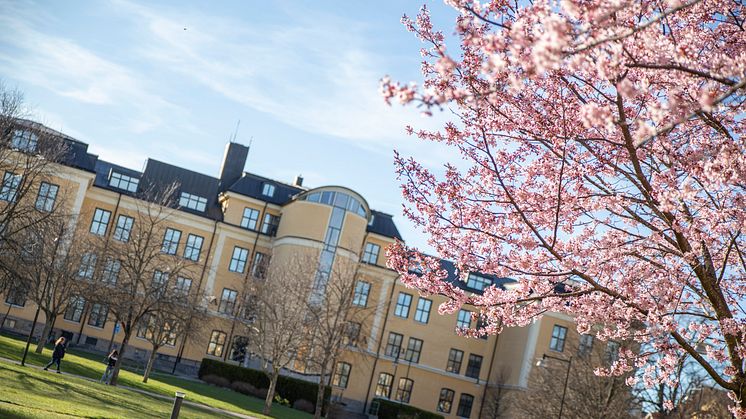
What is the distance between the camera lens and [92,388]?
22359 mm

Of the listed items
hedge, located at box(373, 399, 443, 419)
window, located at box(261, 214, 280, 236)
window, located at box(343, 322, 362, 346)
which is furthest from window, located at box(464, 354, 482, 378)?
window, located at box(261, 214, 280, 236)

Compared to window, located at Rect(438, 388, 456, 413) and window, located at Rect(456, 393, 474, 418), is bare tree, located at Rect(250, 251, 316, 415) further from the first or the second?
window, located at Rect(456, 393, 474, 418)

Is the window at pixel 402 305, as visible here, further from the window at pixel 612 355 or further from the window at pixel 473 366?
the window at pixel 612 355

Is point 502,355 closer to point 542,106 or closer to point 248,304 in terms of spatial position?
point 248,304

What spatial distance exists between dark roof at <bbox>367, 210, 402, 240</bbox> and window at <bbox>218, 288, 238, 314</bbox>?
9.99m

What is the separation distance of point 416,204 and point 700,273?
3659 mm

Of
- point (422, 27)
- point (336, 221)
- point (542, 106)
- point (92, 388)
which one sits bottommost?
point (92, 388)

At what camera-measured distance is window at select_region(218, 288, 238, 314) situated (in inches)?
1950

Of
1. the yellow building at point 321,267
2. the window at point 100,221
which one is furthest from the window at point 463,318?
the window at point 100,221

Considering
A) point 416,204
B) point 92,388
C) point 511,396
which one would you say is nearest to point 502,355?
point 511,396

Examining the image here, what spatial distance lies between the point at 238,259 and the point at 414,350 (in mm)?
13360

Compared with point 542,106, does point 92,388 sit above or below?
below

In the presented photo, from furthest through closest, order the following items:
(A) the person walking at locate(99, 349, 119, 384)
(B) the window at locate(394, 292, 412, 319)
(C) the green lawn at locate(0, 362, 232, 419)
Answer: (B) the window at locate(394, 292, 412, 319) → (A) the person walking at locate(99, 349, 119, 384) → (C) the green lawn at locate(0, 362, 232, 419)

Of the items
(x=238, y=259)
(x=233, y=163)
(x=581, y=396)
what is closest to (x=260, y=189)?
(x=233, y=163)
